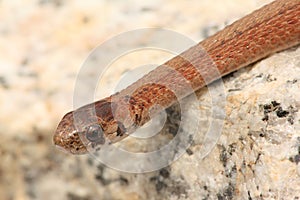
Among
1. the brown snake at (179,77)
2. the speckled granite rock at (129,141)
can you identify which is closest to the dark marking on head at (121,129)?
the brown snake at (179,77)

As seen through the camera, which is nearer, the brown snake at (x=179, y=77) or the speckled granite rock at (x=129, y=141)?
the speckled granite rock at (x=129, y=141)

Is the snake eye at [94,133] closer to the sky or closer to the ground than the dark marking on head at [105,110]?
closer to the ground

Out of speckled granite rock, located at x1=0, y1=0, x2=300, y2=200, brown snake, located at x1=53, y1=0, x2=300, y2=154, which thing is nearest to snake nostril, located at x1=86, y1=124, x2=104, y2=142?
brown snake, located at x1=53, y1=0, x2=300, y2=154

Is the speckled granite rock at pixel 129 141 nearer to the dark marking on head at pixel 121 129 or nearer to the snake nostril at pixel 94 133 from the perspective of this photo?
the dark marking on head at pixel 121 129

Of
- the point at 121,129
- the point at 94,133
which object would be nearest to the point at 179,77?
the point at 121,129

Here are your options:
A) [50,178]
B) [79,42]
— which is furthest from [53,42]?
[50,178]

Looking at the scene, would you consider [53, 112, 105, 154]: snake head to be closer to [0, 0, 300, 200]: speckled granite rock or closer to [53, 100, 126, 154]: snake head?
[53, 100, 126, 154]: snake head

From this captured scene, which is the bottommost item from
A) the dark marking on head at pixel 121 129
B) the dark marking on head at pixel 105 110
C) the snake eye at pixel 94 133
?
the dark marking on head at pixel 121 129

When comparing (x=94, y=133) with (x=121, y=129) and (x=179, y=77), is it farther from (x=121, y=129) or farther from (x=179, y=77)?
(x=179, y=77)
